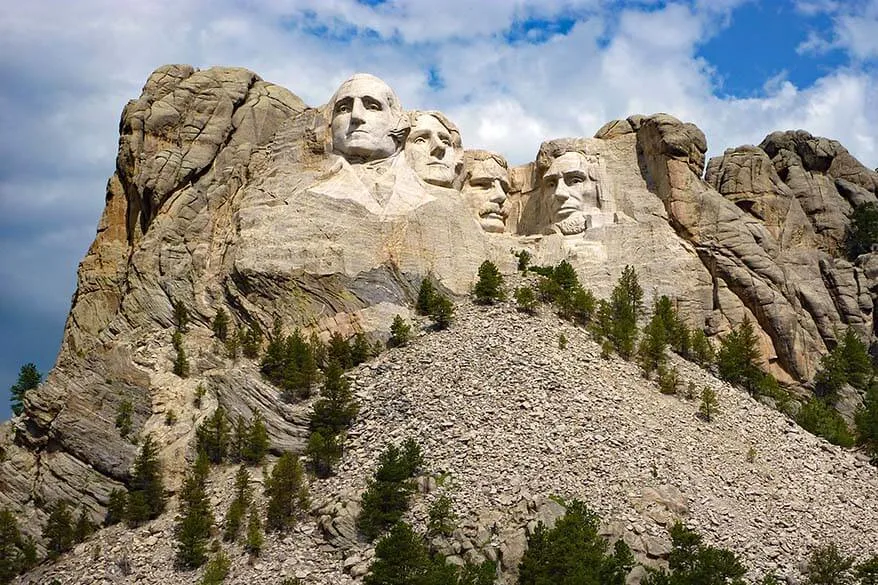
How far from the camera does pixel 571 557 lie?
4341 cm

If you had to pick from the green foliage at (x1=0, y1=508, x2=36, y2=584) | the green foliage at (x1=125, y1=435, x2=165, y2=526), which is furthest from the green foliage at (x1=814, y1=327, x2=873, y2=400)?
the green foliage at (x1=0, y1=508, x2=36, y2=584)

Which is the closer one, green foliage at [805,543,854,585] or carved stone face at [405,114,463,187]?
green foliage at [805,543,854,585]

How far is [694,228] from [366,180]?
447 inches

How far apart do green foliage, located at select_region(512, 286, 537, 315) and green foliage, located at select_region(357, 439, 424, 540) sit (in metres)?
9.71

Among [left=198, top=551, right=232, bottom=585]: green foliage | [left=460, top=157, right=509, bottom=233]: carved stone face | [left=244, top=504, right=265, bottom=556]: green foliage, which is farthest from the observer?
[left=460, top=157, right=509, bottom=233]: carved stone face

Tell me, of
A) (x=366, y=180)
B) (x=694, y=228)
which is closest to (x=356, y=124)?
(x=366, y=180)

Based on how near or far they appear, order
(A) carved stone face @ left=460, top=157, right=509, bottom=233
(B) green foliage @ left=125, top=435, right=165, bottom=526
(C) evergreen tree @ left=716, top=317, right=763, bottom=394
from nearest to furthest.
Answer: (B) green foliage @ left=125, top=435, right=165, bottom=526 < (C) evergreen tree @ left=716, top=317, right=763, bottom=394 < (A) carved stone face @ left=460, top=157, right=509, bottom=233

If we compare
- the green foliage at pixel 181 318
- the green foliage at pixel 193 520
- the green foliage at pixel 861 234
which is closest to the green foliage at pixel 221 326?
the green foliage at pixel 181 318

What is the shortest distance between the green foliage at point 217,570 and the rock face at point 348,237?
4419mm

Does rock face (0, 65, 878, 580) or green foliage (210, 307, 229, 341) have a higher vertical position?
rock face (0, 65, 878, 580)

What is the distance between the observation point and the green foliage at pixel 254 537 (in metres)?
46.2

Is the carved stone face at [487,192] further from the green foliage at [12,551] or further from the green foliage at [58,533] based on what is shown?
the green foliage at [12,551]

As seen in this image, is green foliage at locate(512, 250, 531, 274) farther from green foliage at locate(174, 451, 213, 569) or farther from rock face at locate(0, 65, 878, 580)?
green foliage at locate(174, 451, 213, 569)

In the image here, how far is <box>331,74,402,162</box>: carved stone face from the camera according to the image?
58.6 metres
